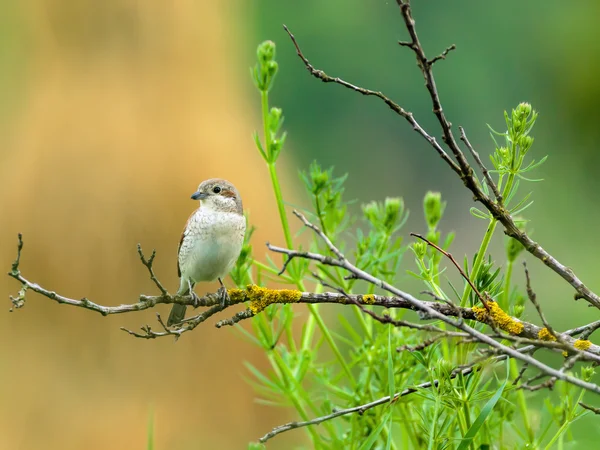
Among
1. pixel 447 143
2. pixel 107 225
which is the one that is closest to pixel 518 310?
pixel 447 143

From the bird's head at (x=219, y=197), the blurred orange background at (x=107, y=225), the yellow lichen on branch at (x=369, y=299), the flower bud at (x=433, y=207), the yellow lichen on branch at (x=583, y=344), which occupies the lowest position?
the yellow lichen on branch at (x=583, y=344)

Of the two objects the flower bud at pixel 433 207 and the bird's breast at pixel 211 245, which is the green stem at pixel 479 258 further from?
the bird's breast at pixel 211 245

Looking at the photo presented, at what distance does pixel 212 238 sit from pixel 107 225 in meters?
1.39

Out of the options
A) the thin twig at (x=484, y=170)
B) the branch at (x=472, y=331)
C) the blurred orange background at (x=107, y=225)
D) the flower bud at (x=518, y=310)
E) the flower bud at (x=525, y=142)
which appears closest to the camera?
the branch at (x=472, y=331)

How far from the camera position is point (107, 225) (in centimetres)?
235

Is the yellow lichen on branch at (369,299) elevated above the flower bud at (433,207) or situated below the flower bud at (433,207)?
below

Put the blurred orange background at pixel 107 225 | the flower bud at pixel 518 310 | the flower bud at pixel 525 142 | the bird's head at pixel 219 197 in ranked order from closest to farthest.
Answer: the flower bud at pixel 525 142 < the flower bud at pixel 518 310 < the bird's head at pixel 219 197 < the blurred orange background at pixel 107 225

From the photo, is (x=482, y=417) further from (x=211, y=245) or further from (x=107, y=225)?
(x=107, y=225)

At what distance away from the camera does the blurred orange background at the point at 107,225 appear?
2.27m

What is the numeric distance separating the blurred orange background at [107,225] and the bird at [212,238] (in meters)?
1.08

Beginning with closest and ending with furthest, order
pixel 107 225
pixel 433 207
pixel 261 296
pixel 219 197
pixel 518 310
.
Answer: pixel 261 296 → pixel 518 310 → pixel 433 207 → pixel 219 197 → pixel 107 225

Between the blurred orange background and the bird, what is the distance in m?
1.08

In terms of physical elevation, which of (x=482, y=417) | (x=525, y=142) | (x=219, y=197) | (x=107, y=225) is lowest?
(x=482, y=417)

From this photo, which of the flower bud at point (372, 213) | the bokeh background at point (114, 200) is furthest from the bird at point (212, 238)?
the bokeh background at point (114, 200)
